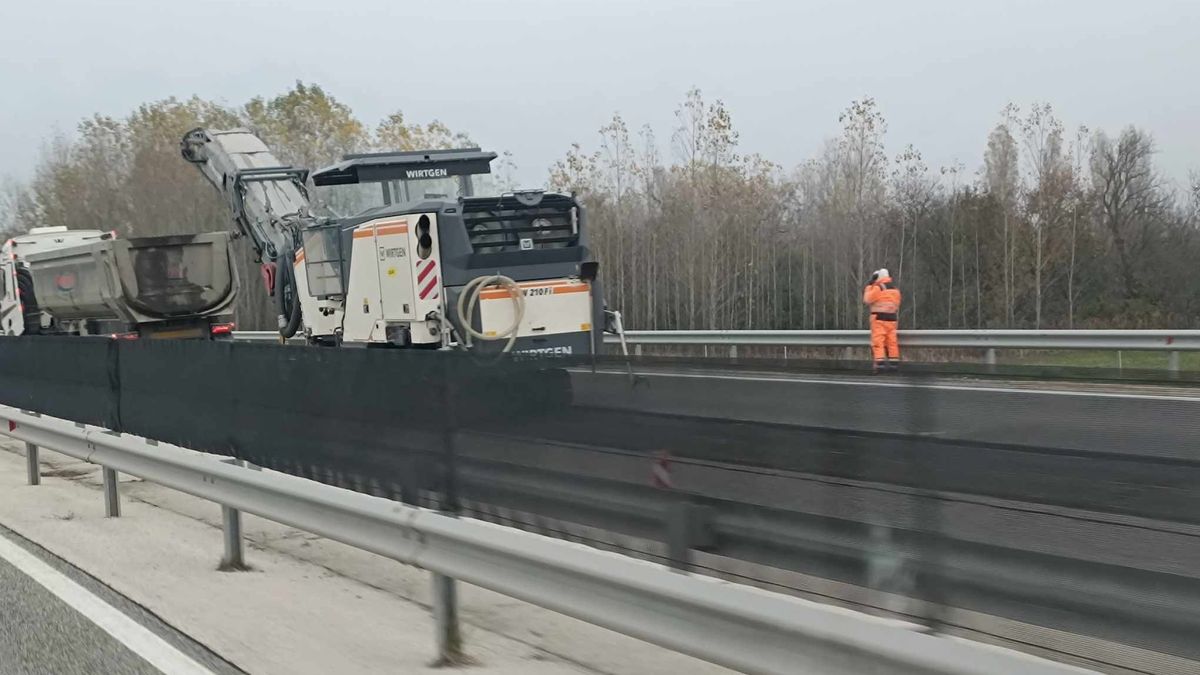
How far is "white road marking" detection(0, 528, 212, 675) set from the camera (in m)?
5.46

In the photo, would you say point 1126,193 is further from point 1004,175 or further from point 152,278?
point 152,278

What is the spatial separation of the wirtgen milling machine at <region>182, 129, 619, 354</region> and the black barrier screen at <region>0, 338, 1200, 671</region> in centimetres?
653

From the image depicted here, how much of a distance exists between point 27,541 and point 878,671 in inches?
287

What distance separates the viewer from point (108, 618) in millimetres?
6273

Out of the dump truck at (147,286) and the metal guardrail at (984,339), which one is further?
the dump truck at (147,286)

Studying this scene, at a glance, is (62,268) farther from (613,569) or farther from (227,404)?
(613,569)

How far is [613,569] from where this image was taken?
4.27 meters

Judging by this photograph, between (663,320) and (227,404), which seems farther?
(663,320)

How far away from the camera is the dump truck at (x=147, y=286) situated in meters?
21.8

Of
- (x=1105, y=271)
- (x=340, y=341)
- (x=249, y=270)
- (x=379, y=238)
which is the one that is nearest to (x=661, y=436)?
(x=379, y=238)

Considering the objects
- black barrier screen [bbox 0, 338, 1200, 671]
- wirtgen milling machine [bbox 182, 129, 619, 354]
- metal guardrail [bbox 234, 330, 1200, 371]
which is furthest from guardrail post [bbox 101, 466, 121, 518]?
metal guardrail [bbox 234, 330, 1200, 371]

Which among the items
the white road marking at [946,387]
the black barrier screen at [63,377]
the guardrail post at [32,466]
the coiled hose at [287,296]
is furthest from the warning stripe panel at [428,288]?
the white road marking at [946,387]

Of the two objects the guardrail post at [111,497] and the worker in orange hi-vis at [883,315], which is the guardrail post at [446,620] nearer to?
the guardrail post at [111,497]

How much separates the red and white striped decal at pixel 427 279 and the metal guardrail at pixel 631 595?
20.6ft
